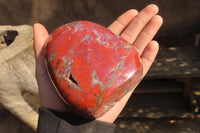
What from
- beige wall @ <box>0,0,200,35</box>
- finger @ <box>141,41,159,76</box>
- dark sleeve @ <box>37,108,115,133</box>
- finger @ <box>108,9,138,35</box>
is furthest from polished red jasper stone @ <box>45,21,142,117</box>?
beige wall @ <box>0,0,200,35</box>

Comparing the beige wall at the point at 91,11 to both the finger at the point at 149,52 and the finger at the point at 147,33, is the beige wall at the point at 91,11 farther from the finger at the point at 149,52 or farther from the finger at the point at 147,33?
the finger at the point at 149,52

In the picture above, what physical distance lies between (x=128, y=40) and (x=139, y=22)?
0.14 m

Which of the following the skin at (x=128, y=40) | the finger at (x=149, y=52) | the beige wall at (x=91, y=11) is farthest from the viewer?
the beige wall at (x=91, y=11)

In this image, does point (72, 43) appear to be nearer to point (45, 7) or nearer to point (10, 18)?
point (45, 7)

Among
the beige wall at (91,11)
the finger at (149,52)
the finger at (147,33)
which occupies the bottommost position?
the beige wall at (91,11)

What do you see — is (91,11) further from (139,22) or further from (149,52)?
(149,52)

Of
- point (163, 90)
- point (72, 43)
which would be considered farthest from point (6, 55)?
point (163, 90)

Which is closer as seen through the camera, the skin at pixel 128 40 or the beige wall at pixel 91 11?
the skin at pixel 128 40

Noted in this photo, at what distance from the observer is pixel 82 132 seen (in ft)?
3.26

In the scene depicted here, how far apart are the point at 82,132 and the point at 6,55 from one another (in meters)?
0.80

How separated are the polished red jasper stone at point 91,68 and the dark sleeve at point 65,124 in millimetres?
85

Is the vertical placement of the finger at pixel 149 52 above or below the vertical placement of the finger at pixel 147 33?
below

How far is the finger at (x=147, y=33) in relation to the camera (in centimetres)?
131

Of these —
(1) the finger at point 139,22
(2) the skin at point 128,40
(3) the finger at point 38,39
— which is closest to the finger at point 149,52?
(2) the skin at point 128,40
